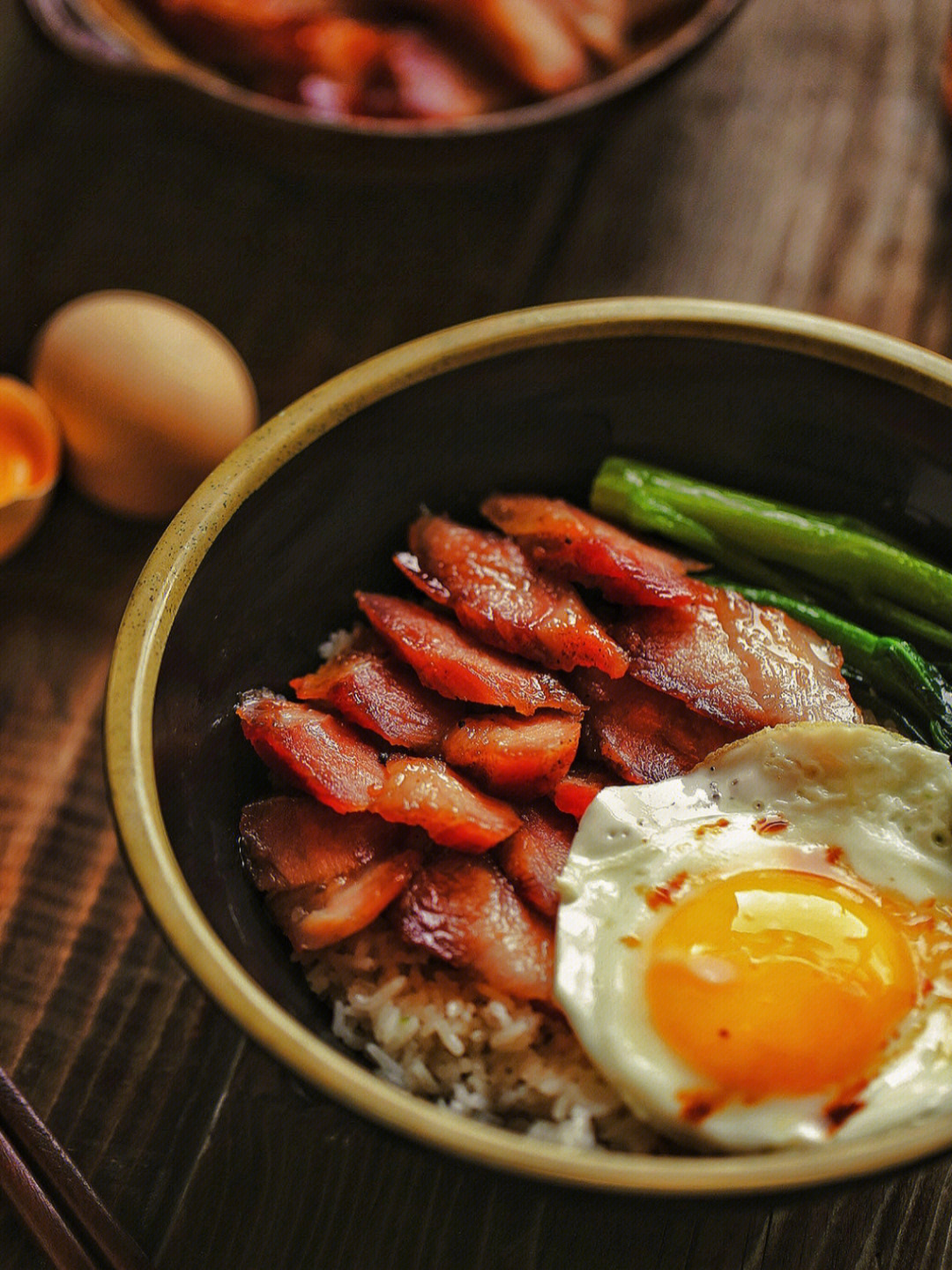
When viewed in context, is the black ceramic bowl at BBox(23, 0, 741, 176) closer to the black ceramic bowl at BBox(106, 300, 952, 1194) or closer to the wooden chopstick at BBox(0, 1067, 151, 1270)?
the black ceramic bowl at BBox(106, 300, 952, 1194)

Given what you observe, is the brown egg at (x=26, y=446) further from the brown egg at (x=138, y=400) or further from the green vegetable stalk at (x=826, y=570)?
the green vegetable stalk at (x=826, y=570)

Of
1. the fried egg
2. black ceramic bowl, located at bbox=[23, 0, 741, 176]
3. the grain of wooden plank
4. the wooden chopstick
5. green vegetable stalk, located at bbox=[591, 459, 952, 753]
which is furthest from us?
the grain of wooden plank

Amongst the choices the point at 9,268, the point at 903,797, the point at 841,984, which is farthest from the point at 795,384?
the point at 9,268

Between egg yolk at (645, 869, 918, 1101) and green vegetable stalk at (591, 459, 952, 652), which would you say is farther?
green vegetable stalk at (591, 459, 952, 652)

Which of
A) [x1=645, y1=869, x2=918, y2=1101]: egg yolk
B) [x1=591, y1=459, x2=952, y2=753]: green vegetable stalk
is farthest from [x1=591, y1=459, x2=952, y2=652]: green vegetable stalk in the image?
[x1=645, y1=869, x2=918, y2=1101]: egg yolk

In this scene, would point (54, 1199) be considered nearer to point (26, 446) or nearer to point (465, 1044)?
point (465, 1044)

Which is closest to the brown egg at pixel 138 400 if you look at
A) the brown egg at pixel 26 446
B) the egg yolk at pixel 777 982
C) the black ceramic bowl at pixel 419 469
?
the brown egg at pixel 26 446

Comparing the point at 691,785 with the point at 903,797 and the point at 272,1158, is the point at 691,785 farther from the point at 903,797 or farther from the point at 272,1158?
the point at 272,1158

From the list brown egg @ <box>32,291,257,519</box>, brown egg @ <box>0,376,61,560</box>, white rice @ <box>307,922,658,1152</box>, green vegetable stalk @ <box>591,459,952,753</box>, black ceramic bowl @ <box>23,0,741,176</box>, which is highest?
black ceramic bowl @ <box>23,0,741,176</box>
